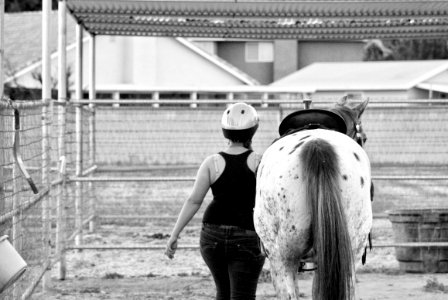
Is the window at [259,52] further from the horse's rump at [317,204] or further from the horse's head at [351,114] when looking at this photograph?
the horse's rump at [317,204]

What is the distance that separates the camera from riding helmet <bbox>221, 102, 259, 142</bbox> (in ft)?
22.3

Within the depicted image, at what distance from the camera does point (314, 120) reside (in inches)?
262

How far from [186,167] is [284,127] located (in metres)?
7.57

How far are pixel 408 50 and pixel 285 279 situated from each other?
174 ft

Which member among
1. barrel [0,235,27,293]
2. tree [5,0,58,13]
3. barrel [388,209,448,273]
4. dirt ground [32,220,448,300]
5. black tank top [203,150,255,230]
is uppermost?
tree [5,0,58,13]

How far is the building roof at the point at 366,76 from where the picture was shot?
3950cm

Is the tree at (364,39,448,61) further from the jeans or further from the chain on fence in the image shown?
the jeans

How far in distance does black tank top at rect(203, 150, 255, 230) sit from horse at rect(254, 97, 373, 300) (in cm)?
57

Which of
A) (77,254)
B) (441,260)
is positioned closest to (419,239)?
(441,260)

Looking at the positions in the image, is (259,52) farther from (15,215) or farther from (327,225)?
(327,225)

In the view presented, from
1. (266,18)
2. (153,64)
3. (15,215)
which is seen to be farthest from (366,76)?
(15,215)

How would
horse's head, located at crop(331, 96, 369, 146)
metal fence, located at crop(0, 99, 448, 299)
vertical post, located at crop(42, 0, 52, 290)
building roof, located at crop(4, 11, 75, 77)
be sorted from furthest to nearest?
building roof, located at crop(4, 11, 75, 77)
metal fence, located at crop(0, 99, 448, 299)
vertical post, located at crop(42, 0, 52, 290)
horse's head, located at crop(331, 96, 369, 146)

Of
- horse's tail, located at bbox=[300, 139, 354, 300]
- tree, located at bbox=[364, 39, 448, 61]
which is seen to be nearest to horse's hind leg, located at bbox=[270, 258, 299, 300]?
horse's tail, located at bbox=[300, 139, 354, 300]

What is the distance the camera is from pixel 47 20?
10.1 meters
